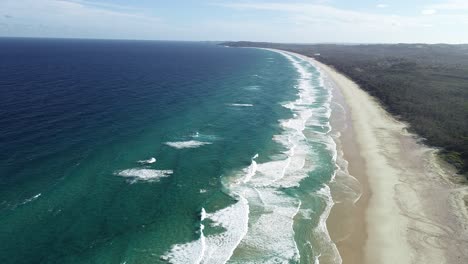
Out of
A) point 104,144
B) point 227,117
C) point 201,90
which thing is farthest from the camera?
point 201,90

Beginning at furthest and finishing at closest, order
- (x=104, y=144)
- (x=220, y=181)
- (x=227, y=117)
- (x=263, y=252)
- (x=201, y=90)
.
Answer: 1. (x=201, y=90)
2. (x=227, y=117)
3. (x=104, y=144)
4. (x=220, y=181)
5. (x=263, y=252)

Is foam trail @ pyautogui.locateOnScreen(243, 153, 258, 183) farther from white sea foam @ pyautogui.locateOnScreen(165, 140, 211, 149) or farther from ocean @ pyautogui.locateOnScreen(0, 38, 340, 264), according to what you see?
white sea foam @ pyautogui.locateOnScreen(165, 140, 211, 149)

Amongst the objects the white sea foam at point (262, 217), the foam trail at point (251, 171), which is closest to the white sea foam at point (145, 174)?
the white sea foam at point (262, 217)

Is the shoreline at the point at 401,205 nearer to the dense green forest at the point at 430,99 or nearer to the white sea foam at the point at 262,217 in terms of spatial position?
the dense green forest at the point at 430,99

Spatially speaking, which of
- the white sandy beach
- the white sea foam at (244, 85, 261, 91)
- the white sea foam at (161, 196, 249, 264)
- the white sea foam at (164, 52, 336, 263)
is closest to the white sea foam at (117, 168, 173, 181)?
the white sea foam at (164, 52, 336, 263)

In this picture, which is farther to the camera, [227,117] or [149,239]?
[227,117]

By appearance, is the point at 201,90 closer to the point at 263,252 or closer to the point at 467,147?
the point at 467,147

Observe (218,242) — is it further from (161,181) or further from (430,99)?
(430,99)

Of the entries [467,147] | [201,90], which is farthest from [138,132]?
[467,147]
